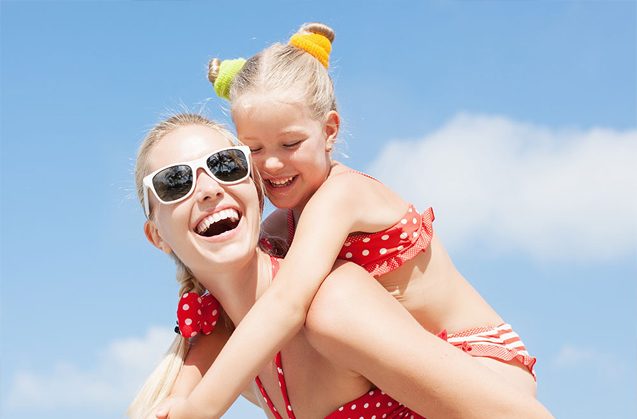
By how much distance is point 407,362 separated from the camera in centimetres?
359

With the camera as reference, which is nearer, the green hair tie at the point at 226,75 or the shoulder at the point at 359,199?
the shoulder at the point at 359,199

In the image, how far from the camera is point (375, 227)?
14.8 ft

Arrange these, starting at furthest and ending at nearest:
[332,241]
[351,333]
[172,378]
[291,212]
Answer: [291,212] < [172,378] < [332,241] < [351,333]

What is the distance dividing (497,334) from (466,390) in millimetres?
1063

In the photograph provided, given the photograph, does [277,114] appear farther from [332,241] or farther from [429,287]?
[429,287]

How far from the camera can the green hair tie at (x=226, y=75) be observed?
5078 mm

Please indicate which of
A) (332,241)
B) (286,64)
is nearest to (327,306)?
(332,241)

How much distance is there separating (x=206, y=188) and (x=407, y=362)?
4.50 feet

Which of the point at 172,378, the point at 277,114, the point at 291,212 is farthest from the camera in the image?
the point at 291,212

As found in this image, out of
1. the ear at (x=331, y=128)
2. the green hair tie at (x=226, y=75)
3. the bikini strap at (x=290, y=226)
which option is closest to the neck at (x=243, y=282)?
the bikini strap at (x=290, y=226)

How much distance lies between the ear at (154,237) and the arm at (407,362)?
3.85 ft

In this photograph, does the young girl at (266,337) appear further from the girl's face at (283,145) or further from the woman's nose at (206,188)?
the girl's face at (283,145)

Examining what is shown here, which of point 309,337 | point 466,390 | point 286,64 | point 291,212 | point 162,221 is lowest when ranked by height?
point 466,390

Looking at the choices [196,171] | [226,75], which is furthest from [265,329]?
[226,75]
